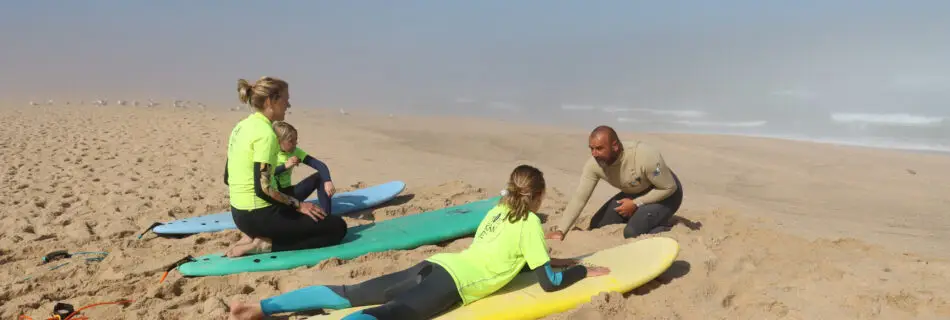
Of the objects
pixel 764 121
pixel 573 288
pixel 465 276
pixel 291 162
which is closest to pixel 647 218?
pixel 573 288

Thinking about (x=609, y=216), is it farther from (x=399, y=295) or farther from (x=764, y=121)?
(x=764, y=121)

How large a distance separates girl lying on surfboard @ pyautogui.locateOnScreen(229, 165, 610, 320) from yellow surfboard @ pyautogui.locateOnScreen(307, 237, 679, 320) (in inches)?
2.7

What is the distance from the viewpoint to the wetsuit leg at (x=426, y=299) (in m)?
2.96

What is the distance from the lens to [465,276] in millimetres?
3113

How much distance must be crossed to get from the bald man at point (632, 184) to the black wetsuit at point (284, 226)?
1.56m

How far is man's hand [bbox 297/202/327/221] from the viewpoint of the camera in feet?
14.3

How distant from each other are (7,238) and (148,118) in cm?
1006

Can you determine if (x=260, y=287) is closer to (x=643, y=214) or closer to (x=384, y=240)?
(x=384, y=240)

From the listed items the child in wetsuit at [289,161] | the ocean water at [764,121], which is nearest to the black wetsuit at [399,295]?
the child in wetsuit at [289,161]

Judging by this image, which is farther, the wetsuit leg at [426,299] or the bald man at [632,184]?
the bald man at [632,184]

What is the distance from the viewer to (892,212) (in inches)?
285

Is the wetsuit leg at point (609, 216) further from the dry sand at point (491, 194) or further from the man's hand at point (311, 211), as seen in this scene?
the man's hand at point (311, 211)

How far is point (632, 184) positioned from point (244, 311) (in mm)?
2981

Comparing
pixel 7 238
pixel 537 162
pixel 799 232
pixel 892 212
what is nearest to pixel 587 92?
pixel 537 162
